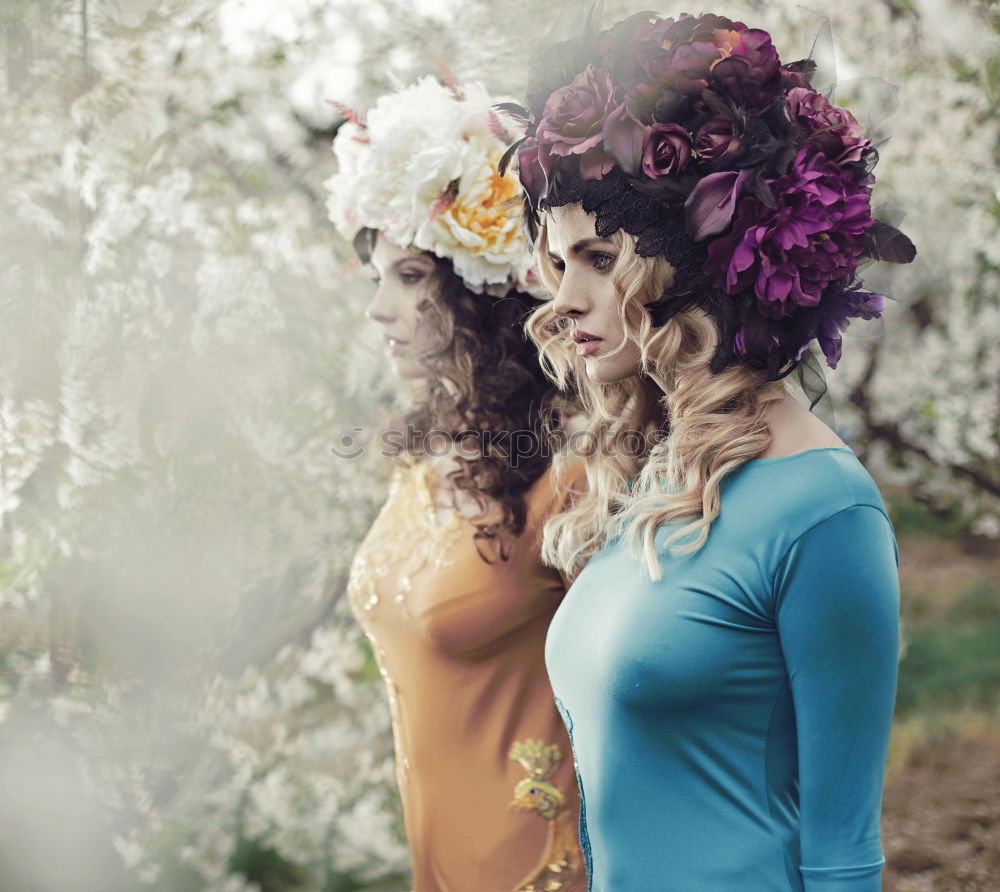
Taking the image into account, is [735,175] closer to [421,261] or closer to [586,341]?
[586,341]

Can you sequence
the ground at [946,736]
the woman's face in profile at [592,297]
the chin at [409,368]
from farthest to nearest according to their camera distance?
the ground at [946,736] < the chin at [409,368] < the woman's face in profile at [592,297]

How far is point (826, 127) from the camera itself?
3.56 ft

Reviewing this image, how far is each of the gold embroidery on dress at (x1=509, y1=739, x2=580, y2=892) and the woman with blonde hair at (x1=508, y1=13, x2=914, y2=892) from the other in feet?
1.32

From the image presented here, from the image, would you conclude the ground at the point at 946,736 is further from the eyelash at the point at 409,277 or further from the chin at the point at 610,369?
the chin at the point at 610,369

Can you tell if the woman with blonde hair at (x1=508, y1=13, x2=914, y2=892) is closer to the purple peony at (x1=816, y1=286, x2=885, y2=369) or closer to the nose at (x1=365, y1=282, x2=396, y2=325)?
the purple peony at (x1=816, y1=286, x2=885, y2=369)

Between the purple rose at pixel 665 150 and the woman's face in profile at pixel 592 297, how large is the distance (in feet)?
0.36

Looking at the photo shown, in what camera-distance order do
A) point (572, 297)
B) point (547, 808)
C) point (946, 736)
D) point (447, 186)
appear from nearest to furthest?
1. point (572, 297)
2. point (547, 808)
3. point (447, 186)
4. point (946, 736)

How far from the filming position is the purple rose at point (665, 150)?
1.08m

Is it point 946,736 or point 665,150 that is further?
point 946,736

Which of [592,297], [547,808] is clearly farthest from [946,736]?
[592,297]

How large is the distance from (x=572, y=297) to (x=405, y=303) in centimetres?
70

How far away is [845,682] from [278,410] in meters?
2.38

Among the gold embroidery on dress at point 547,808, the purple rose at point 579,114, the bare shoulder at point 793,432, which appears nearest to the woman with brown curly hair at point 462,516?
the gold embroidery on dress at point 547,808

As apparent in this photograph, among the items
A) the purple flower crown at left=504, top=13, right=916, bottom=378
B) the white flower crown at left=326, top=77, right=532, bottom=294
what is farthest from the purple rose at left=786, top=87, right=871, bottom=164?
the white flower crown at left=326, top=77, right=532, bottom=294
